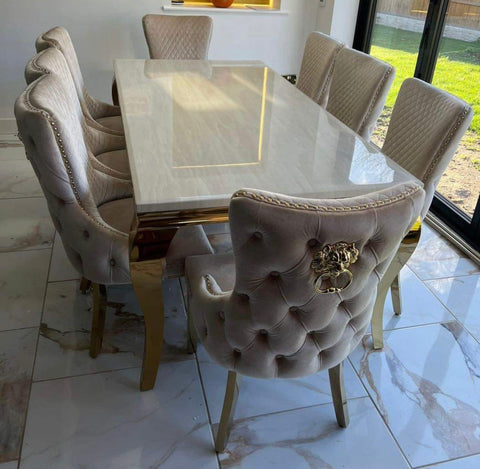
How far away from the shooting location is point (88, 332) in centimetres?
189

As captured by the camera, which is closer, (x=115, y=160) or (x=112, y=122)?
(x=115, y=160)

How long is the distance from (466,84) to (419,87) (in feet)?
3.71

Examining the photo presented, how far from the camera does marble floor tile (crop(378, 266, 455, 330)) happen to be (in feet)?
6.70

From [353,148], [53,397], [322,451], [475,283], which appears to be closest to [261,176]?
[353,148]

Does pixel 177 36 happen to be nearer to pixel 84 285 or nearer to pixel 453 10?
pixel 453 10

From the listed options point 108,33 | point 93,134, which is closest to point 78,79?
point 93,134

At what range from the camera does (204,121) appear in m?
1.90

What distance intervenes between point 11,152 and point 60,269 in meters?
1.61

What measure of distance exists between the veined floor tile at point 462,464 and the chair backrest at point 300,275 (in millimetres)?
520

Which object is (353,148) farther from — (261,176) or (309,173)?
(261,176)

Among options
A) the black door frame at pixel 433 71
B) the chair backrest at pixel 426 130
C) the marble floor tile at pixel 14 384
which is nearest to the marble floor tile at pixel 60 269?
the marble floor tile at pixel 14 384

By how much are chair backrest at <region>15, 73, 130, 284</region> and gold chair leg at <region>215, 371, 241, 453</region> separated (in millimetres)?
494

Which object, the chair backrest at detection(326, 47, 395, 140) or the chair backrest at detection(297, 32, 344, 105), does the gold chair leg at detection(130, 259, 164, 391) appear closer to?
the chair backrest at detection(326, 47, 395, 140)

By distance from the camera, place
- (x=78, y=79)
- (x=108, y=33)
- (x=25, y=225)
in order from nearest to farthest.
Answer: (x=78, y=79), (x=25, y=225), (x=108, y=33)
